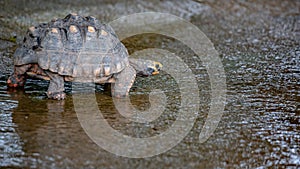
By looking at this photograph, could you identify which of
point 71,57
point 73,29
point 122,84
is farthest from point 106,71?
point 73,29

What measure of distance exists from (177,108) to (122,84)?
1.71 ft

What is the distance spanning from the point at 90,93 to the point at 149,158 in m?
1.33

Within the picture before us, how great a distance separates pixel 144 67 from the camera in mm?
4547

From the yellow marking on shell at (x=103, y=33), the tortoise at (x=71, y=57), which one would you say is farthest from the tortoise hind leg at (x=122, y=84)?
the yellow marking on shell at (x=103, y=33)

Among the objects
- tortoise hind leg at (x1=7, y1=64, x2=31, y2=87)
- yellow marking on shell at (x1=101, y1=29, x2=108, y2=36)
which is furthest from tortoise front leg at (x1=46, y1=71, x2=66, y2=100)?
yellow marking on shell at (x1=101, y1=29, x2=108, y2=36)

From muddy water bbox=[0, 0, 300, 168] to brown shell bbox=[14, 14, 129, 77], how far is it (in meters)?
0.27

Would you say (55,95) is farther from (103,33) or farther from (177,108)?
(177,108)

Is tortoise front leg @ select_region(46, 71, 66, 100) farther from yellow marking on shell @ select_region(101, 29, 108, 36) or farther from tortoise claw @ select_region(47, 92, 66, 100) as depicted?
yellow marking on shell @ select_region(101, 29, 108, 36)

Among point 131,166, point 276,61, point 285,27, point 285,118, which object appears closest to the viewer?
point 131,166

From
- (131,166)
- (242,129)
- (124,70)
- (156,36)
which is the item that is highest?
(156,36)

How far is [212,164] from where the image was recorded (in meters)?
3.08

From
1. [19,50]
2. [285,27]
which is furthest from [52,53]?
[285,27]

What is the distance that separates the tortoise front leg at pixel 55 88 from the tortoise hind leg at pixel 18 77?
217 mm

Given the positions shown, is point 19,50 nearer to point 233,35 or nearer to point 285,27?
point 233,35
